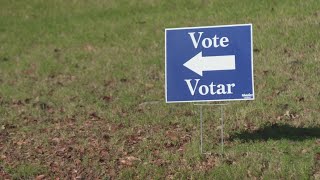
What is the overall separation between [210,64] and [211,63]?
0.02 metres

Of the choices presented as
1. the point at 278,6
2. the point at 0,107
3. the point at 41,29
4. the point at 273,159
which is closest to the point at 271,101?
the point at 273,159

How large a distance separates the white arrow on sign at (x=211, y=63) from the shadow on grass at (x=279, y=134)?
3.76 ft

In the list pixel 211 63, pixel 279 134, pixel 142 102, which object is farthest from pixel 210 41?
pixel 142 102

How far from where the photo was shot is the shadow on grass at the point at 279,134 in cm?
771

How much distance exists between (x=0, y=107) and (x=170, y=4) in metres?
7.28

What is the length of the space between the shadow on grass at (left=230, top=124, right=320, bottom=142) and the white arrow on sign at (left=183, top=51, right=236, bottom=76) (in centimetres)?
115

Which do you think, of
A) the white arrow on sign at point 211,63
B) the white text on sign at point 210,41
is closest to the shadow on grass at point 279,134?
the white arrow on sign at point 211,63

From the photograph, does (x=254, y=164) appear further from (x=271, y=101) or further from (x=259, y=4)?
(x=259, y=4)

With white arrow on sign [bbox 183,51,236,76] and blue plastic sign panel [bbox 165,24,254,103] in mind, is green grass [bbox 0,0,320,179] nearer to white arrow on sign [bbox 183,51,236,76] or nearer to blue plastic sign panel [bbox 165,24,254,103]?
blue plastic sign panel [bbox 165,24,254,103]

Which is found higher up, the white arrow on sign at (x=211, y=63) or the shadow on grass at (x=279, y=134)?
the white arrow on sign at (x=211, y=63)

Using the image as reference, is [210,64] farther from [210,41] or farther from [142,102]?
[142,102]

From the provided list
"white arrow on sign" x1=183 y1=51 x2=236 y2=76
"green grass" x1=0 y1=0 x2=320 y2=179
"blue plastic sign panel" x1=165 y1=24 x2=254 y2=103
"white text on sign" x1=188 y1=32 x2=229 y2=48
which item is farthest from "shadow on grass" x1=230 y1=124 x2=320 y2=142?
"white text on sign" x1=188 y1=32 x2=229 y2=48

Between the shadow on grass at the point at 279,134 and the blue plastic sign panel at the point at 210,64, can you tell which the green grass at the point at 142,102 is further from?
the blue plastic sign panel at the point at 210,64

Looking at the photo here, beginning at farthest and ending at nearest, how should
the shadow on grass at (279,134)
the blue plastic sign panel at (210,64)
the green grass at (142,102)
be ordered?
the shadow on grass at (279,134)
the green grass at (142,102)
the blue plastic sign panel at (210,64)
